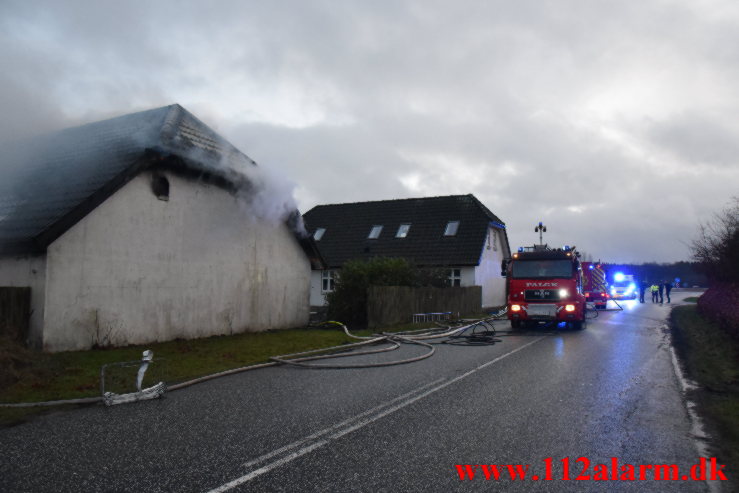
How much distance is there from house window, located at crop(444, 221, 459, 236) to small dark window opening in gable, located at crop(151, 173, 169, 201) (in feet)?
69.5

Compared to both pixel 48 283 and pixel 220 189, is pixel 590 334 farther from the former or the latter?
pixel 48 283

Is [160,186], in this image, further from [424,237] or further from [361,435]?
[424,237]

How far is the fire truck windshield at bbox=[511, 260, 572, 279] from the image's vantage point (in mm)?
17734

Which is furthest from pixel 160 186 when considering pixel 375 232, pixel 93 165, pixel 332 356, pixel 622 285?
pixel 622 285

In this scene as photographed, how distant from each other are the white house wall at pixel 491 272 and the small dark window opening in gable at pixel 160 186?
20445 mm

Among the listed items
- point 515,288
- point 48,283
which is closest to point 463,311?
point 515,288

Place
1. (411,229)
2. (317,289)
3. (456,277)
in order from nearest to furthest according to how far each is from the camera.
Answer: (456,277)
(317,289)
(411,229)

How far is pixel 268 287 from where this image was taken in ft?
57.5

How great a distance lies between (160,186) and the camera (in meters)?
13.8

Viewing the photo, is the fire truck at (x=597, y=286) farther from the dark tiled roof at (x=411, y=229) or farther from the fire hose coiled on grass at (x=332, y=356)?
the fire hose coiled on grass at (x=332, y=356)

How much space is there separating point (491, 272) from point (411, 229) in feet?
19.8

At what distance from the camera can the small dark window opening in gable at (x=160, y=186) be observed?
13.6 metres

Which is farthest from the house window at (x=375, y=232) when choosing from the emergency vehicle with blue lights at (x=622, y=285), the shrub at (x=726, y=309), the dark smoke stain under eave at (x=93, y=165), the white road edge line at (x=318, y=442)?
the white road edge line at (x=318, y=442)

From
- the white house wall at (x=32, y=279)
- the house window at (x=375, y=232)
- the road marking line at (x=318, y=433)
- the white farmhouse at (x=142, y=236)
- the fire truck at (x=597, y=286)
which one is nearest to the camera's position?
the road marking line at (x=318, y=433)
